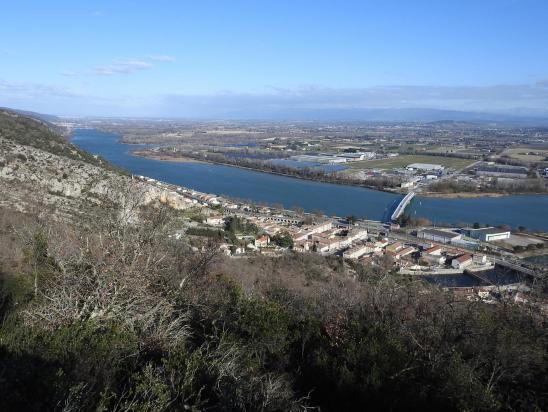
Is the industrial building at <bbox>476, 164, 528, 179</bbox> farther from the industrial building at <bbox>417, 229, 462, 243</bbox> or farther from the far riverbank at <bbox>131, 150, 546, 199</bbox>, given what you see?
the industrial building at <bbox>417, 229, 462, 243</bbox>

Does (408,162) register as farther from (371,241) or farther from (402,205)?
(371,241)

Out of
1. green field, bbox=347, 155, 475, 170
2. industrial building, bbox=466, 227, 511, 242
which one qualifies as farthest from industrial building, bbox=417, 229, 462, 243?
green field, bbox=347, 155, 475, 170

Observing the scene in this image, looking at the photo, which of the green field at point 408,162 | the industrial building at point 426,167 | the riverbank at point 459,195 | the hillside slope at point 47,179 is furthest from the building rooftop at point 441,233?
the green field at point 408,162

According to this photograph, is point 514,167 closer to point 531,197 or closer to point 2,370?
point 531,197

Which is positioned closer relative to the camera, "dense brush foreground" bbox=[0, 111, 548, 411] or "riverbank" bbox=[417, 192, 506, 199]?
"dense brush foreground" bbox=[0, 111, 548, 411]

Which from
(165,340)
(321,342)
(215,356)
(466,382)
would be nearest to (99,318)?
(165,340)

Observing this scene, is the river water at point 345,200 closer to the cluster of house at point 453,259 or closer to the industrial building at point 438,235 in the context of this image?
the industrial building at point 438,235
